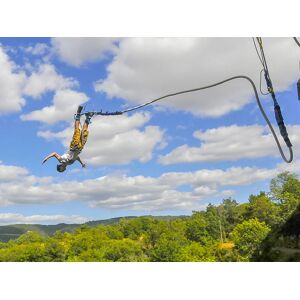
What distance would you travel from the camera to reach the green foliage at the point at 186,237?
37594mm

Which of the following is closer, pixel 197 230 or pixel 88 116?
pixel 88 116

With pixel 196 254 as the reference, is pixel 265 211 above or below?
above

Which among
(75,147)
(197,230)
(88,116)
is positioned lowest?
(197,230)

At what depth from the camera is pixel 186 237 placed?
5341 cm

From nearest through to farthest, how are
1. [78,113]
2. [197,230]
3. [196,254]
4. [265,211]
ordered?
[78,113], [265,211], [196,254], [197,230]

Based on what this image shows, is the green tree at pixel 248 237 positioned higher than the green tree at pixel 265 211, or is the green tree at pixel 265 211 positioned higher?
the green tree at pixel 265 211

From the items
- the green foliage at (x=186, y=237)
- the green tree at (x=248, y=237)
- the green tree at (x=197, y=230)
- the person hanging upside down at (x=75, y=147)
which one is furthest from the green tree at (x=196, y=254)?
the person hanging upside down at (x=75, y=147)

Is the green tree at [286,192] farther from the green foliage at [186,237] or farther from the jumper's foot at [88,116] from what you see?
the jumper's foot at [88,116]

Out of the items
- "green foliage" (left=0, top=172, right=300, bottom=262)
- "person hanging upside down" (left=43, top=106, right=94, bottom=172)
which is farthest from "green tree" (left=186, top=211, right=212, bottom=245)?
"person hanging upside down" (left=43, top=106, right=94, bottom=172)

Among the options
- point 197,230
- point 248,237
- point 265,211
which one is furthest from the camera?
point 197,230

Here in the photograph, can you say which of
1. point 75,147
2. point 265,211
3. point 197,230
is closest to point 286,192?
point 265,211

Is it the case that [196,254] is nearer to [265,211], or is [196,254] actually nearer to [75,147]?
[265,211]
